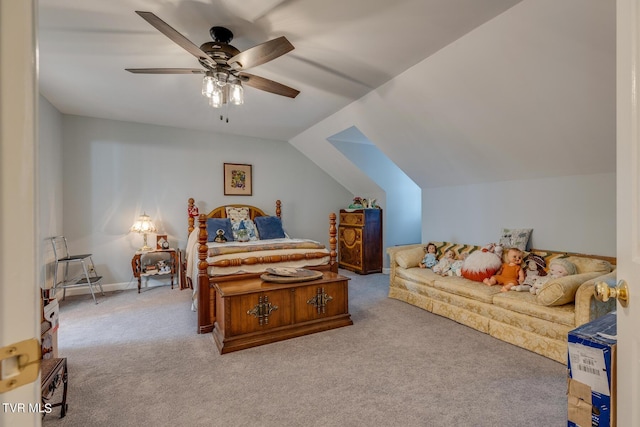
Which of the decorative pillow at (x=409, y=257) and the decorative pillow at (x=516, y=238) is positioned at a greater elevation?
the decorative pillow at (x=516, y=238)

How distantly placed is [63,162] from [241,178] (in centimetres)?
254

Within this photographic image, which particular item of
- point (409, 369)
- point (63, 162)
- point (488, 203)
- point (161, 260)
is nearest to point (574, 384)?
point (409, 369)

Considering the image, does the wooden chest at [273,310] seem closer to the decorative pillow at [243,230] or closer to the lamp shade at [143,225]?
the decorative pillow at [243,230]

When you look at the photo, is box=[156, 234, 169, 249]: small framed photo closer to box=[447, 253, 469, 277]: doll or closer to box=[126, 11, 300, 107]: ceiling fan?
box=[126, 11, 300, 107]: ceiling fan

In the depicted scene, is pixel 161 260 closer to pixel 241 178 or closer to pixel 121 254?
pixel 121 254

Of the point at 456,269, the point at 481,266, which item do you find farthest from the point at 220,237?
the point at 481,266

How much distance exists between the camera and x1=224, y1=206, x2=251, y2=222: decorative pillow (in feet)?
16.8

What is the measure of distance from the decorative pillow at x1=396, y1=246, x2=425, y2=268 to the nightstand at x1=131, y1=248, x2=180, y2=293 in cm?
340

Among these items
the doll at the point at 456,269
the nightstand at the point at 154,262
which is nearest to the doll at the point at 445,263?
the doll at the point at 456,269

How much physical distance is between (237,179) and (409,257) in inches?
130

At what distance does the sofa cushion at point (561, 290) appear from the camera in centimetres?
234

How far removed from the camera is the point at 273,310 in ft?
9.12

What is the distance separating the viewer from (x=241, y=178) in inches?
213

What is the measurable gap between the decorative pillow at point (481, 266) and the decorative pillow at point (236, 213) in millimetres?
3544
